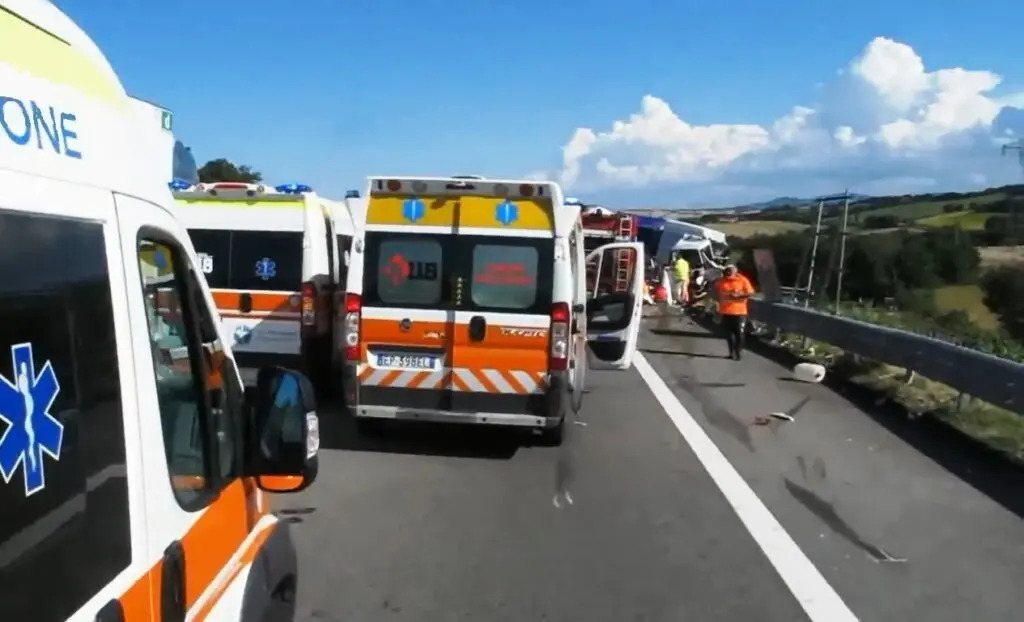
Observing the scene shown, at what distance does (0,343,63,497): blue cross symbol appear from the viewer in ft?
6.44

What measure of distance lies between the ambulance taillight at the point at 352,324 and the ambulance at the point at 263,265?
2194 millimetres

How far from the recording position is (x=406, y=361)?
402 inches

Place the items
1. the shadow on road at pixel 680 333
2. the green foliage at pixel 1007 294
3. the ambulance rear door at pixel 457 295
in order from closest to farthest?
the ambulance rear door at pixel 457 295, the green foliage at pixel 1007 294, the shadow on road at pixel 680 333

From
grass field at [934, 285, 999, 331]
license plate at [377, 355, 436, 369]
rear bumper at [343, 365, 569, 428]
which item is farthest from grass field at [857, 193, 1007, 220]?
license plate at [377, 355, 436, 369]

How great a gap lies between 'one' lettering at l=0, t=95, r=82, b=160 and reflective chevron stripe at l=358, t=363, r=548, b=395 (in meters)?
7.72

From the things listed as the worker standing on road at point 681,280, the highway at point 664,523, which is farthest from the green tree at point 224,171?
the highway at point 664,523

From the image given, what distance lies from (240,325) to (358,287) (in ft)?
9.12

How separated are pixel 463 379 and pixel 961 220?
70.8ft

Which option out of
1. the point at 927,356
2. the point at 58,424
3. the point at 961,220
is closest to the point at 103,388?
the point at 58,424

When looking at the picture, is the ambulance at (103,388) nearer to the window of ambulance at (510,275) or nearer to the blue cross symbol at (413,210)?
the window of ambulance at (510,275)

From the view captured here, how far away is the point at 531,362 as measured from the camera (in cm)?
1004

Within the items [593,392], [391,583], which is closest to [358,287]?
[391,583]

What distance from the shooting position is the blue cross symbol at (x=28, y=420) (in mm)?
1963

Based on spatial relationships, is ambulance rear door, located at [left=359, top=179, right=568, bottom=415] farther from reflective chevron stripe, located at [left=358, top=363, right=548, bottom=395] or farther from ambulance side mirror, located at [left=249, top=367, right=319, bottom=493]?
ambulance side mirror, located at [left=249, top=367, right=319, bottom=493]
